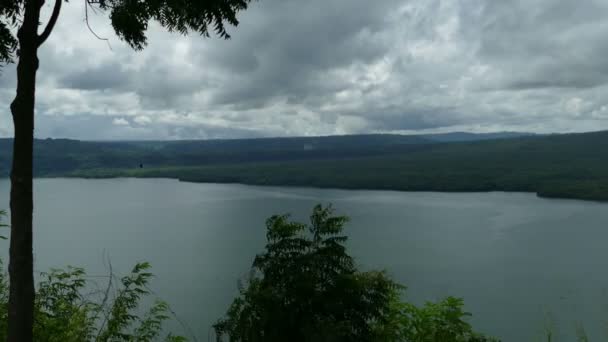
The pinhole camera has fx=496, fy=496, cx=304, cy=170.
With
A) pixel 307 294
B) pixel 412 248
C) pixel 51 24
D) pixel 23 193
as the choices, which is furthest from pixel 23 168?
pixel 412 248

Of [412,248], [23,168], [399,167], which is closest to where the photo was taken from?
[23,168]

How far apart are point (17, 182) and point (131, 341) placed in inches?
77.6

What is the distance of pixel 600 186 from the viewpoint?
63.8m

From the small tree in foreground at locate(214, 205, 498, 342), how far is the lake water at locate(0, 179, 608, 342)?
1682 mm

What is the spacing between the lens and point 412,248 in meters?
31.6

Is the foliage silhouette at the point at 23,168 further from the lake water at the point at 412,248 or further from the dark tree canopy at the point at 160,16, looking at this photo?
the lake water at the point at 412,248

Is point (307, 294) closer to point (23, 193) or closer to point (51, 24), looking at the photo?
point (23, 193)

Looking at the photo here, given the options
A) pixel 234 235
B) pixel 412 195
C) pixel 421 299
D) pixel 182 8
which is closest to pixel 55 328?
pixel 182 8

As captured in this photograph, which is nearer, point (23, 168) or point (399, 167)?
point (23, 168)

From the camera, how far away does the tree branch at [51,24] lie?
10.9 ft

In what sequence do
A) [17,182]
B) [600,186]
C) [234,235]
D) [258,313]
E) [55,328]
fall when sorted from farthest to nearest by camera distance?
[600,186]
[234,235]
[55,328]
[258,313]
[17,182]

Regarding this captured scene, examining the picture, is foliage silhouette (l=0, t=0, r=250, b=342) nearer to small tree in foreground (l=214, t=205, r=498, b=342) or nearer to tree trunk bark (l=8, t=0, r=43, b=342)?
tree trunk bark (l=8, t=0, r=43, b=342)

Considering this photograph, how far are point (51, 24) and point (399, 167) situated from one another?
343ft

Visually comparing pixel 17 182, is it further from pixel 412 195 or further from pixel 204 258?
pixel 412 195
